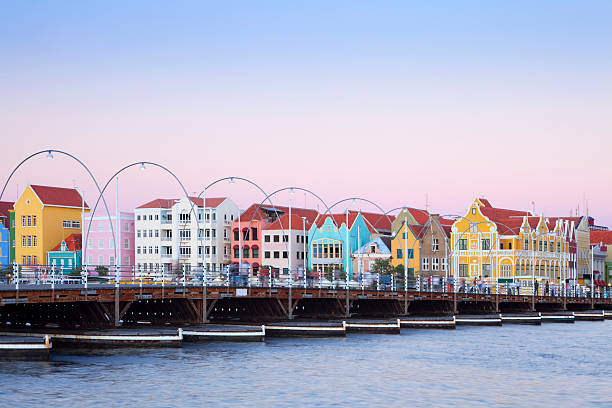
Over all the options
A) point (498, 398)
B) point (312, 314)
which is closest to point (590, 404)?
point (498, 398)

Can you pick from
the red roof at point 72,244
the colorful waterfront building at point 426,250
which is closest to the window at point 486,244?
the colorful waterfront building at point 426,250

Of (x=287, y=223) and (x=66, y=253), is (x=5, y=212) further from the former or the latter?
(x=287, y=223)

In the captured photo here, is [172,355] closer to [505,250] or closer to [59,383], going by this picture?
[59,383]

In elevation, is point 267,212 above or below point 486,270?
above

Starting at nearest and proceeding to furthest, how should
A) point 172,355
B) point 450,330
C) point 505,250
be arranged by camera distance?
point 172,355 < point 450,330 < point 505,250

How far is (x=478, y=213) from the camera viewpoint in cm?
16325

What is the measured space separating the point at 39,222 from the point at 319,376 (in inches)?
4905

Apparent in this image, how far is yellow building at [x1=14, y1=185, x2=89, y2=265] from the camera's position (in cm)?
17288

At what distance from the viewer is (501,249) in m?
160

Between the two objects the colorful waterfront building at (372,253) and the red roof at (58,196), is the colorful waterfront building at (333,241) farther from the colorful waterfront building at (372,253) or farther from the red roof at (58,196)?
the red roof at (58,196)

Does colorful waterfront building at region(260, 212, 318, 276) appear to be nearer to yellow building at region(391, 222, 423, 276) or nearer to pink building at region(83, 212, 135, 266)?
yellow building at region(391, 222, 423, 276)

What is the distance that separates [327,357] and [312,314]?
34834 mm

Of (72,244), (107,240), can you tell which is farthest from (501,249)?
(72,244)

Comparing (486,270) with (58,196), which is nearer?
(486,270)
